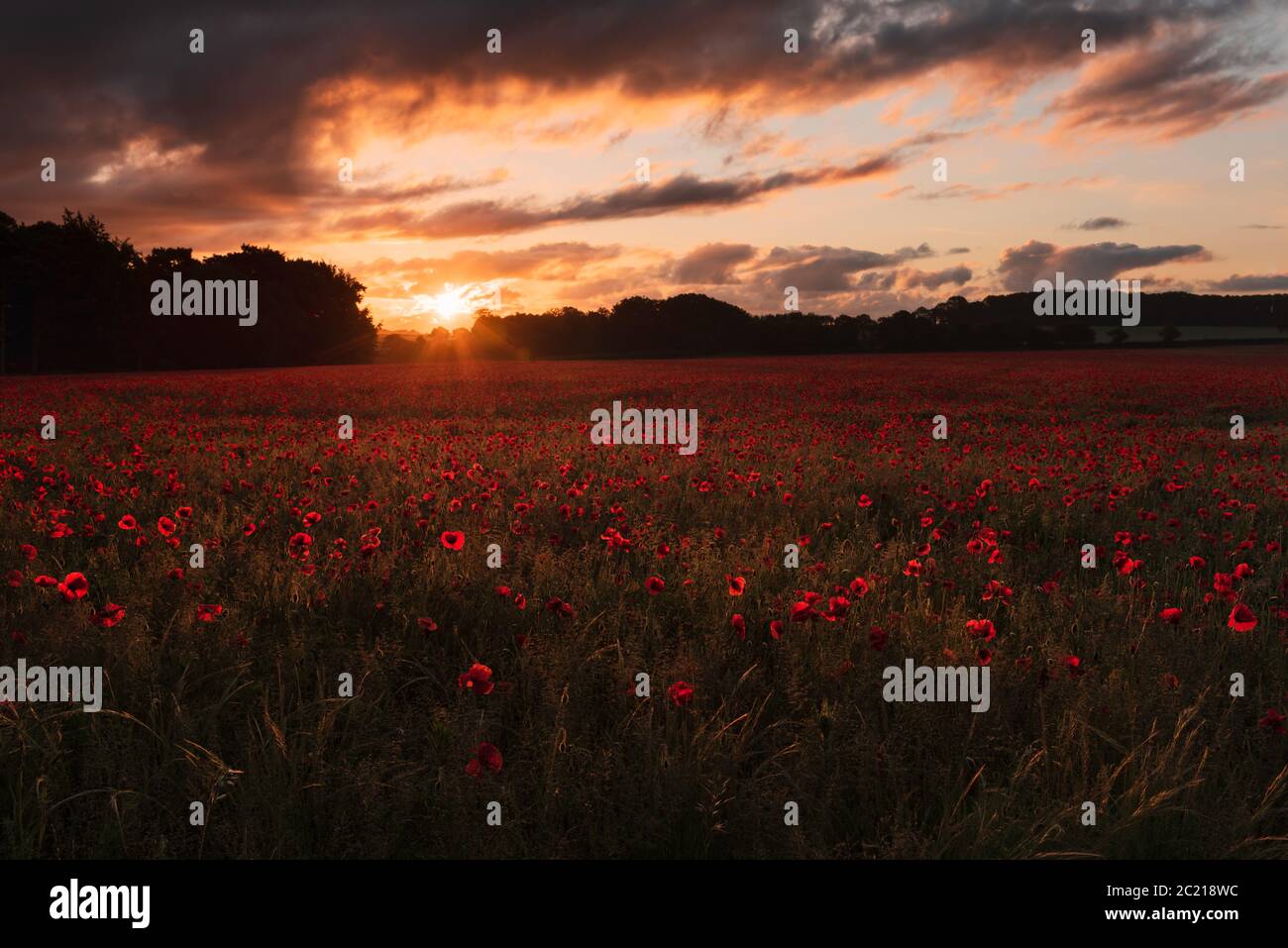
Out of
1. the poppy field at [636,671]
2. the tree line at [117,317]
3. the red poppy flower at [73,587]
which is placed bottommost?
the poppy field at [636,671]

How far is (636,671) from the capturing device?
3.30m

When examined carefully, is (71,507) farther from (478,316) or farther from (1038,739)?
(478,316)

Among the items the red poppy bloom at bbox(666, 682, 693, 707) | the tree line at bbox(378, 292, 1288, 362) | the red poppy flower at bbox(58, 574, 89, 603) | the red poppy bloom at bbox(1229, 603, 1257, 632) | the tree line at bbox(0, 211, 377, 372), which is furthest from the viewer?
the tree line at bbox(378, 292, 1288, 362)

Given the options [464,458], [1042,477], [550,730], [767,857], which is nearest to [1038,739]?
[767,857]

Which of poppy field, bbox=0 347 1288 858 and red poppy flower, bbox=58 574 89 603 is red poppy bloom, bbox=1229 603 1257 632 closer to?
poppy field, bbox=0 347 1288 858

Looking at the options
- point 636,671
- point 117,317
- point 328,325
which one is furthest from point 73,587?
point 328,325

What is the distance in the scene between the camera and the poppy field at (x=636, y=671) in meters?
2.45

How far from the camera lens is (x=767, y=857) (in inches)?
92.1

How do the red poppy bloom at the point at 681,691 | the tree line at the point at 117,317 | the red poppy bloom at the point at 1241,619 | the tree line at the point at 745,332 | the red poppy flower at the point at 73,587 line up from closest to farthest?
the red poppy bloom at the point at 681,691 < the red poppy bloom at the point at 1241,619 < the red poppy flower at the point at 73,587 < the tree line at the point at 117,317 < the tree line at the point at 745,332

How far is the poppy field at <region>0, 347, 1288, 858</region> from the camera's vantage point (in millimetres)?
2451

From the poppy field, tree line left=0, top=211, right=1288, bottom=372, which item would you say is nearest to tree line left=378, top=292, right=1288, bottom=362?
tree line left=0, top=211, right=1288, bottom=372

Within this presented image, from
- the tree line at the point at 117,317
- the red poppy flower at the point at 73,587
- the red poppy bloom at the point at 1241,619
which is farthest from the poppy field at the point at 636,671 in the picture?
the tree line at the point at 117,317

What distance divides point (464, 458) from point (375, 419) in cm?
996

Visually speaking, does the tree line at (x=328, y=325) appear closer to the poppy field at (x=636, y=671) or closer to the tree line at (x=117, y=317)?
the tree line at (x=117, y=317)
